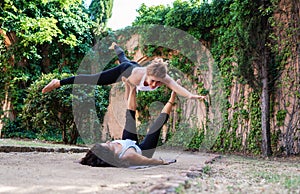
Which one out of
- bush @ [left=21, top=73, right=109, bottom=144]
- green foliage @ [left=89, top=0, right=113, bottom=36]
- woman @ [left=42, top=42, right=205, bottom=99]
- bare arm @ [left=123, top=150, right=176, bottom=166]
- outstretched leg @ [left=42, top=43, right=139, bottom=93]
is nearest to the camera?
bare arm @ [left=123, top=150, right=176, bottom=166]

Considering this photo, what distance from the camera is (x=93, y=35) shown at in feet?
34.8

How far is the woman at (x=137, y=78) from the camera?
346cm

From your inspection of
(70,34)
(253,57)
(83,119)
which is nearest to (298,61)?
(253,57)

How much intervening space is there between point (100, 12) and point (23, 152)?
7.58m

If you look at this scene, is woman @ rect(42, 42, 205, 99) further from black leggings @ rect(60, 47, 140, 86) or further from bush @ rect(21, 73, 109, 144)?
bush @ rect(21, 73, 109, 144)

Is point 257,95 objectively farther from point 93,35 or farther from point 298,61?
point 93,35

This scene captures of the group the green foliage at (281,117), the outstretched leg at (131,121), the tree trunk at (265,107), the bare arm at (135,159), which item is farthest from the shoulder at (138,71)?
the green foliage at (281,117)

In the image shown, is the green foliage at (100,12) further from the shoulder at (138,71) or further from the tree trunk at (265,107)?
the shoulder at (138,71)

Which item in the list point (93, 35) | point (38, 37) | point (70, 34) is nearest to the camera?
point (38, 37)

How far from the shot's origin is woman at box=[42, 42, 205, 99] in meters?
3.46

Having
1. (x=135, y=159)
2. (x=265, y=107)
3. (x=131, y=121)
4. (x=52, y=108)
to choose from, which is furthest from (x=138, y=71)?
(x=52, y=108)

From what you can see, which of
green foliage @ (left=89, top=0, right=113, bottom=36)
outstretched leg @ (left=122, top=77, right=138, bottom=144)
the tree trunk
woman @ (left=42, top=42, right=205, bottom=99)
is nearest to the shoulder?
woman @ (left=42, top=42, right=205, bottom=99)

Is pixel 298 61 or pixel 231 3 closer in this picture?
pixel 298 61

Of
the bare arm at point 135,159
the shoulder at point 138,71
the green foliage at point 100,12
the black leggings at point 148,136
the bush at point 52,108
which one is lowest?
the bare arm at point 135,159
